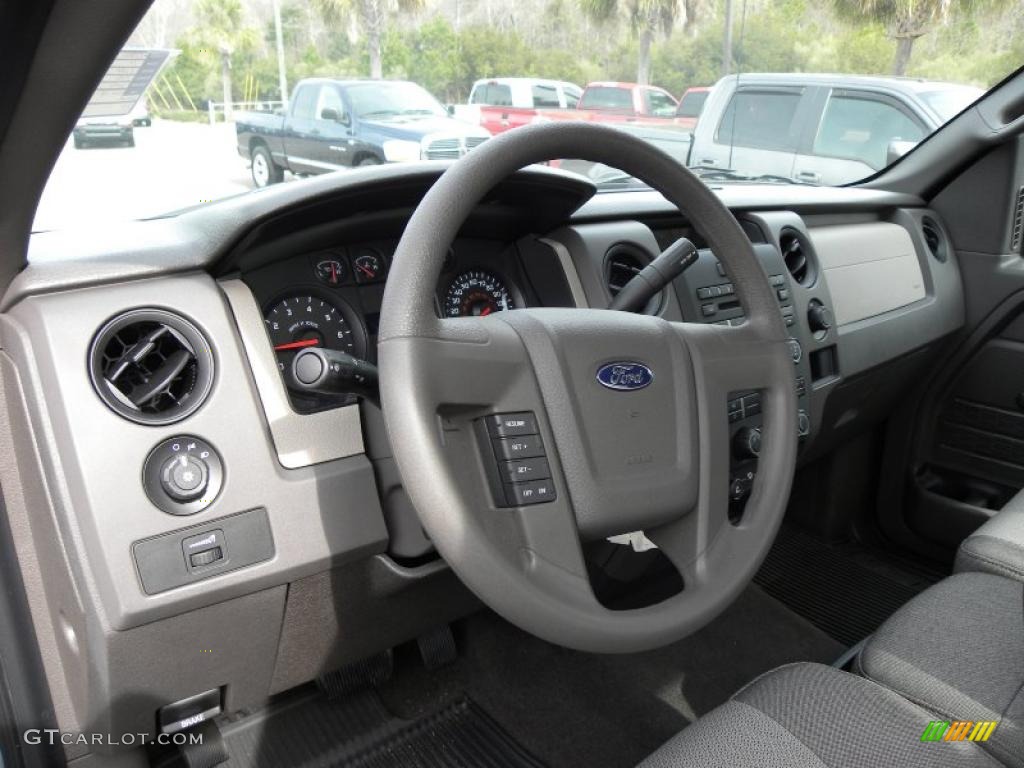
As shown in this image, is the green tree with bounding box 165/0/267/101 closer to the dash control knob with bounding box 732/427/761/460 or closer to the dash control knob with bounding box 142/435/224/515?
the dash control knob with bounding box 142/435/224/515

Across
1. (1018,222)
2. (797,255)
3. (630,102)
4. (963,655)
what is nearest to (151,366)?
(630,102)

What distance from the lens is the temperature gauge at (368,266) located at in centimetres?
161

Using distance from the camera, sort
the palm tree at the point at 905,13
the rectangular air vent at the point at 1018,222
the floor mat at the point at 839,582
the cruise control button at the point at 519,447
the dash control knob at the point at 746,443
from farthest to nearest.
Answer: the rectangular air vent at the point at 1018,222
the floor mat at the point at 839,582
the palm tree at the point at 905,13
the dash control knob at the point at 746,443
the cruise control button at the point at 519,447

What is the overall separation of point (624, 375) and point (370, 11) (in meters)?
0.85

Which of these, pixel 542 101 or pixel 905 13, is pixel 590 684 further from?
pixel 905 13

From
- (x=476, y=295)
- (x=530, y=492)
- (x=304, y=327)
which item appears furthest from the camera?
(x=476, y=295)

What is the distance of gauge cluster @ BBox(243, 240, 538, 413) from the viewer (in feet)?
4.90

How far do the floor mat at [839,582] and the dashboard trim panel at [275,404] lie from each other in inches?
66.3

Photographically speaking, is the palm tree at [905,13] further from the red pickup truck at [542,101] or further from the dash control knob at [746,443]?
the dash control knob at [746,443]

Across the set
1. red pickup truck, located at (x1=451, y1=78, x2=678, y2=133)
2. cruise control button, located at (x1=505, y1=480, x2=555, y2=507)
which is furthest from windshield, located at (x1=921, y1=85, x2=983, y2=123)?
cruise control button, located at (x1=505, y1=480, x2=555, y2=507)

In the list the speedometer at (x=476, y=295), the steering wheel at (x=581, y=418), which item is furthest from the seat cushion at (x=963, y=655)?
the speedometer at (x=476, y=295)

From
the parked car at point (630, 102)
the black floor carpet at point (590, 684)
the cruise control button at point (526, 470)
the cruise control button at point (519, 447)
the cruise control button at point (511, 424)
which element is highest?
the parked car at point (630, 102)

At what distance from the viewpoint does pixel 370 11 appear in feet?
5.19

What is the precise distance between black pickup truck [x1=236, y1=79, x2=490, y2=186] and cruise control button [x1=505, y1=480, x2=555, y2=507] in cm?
75
